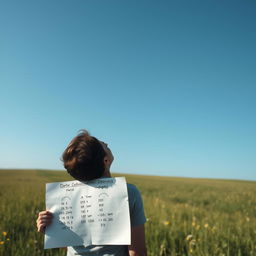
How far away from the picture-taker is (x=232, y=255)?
2961mm

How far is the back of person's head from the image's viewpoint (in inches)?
50.6

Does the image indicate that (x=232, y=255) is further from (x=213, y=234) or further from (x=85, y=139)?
(x=85, y=139)

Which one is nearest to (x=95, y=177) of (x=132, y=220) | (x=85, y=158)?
(x=85, y=158)

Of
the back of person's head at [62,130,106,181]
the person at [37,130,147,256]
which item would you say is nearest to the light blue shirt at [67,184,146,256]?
the person at [37,130,147,256]

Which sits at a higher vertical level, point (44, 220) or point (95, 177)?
point (95, 177)

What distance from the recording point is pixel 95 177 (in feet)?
4.36

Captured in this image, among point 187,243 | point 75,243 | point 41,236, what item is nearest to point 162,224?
point 187,243

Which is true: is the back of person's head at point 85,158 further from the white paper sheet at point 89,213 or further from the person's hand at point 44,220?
the person's hand at point 44,220

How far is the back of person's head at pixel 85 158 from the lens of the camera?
1.29m

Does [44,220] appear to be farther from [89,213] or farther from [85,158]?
[85,158]

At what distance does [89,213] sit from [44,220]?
0.84 feet

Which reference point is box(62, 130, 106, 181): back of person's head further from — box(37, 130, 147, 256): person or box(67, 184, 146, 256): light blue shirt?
box(67, 184, 146, 256): light blue shirt

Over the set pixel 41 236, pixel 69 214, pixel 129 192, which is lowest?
pixel 41 236

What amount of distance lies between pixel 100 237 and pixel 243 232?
3.34m
